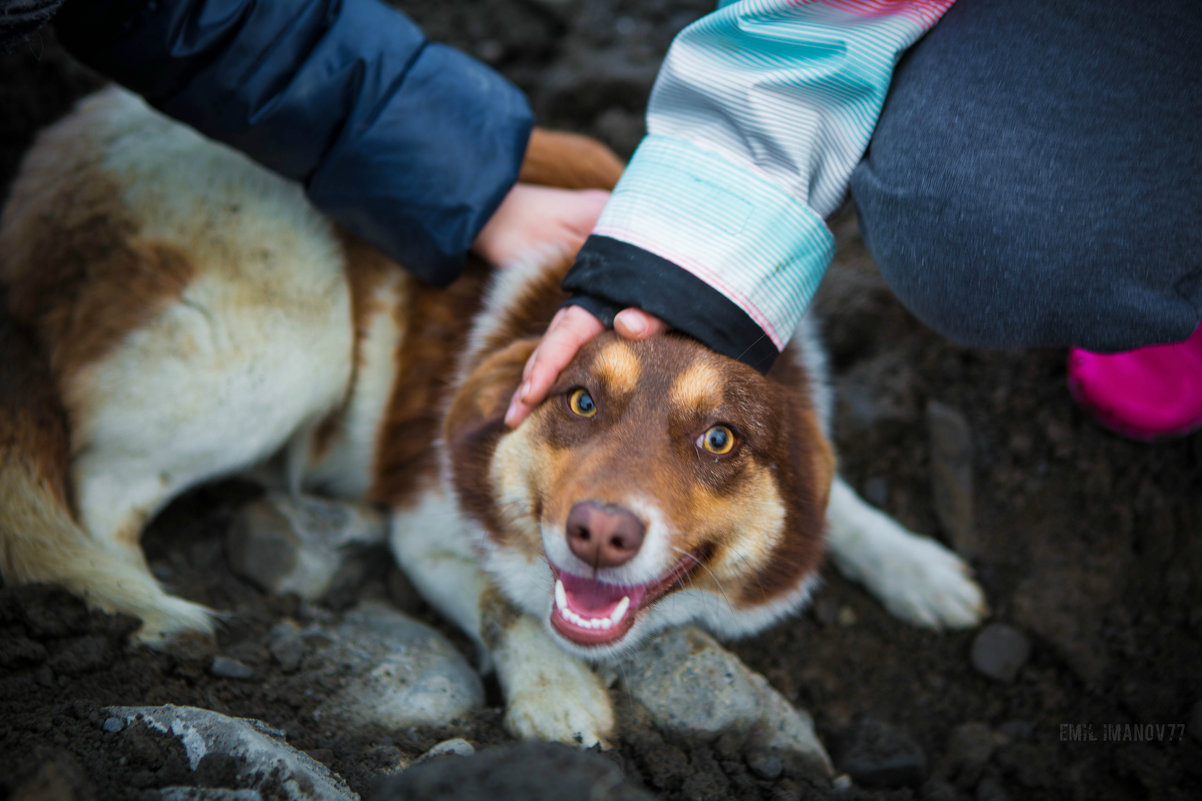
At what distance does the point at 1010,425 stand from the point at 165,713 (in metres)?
2.94

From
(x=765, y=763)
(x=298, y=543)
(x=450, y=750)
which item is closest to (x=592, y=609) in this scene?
(x=450, y=750)

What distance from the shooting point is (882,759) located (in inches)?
93.5

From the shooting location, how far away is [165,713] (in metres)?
1.77

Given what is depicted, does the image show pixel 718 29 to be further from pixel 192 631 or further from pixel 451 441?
pixel 192 631

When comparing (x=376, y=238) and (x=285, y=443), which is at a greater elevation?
(x=376, y=238)

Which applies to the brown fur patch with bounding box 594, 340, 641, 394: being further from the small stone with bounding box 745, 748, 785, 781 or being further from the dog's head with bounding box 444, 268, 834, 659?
the small stone with bounding box 745, 748, 785, 781

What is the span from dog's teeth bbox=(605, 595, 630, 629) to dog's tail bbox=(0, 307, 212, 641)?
118 centimetres

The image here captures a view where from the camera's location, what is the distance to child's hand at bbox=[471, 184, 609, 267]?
262 cm

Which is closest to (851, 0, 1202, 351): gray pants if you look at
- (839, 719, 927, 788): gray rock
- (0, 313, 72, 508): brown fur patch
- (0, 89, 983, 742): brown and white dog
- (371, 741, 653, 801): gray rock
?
(0, 89, 983, 742): brown and white dog

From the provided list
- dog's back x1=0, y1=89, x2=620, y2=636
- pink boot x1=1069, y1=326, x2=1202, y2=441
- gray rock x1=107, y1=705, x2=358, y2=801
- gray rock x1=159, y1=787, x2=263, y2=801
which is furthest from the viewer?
pink boot x1=1069, y1=326, x2=1202, y2=441

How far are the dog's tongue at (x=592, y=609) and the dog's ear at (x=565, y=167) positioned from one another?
4.69 ft

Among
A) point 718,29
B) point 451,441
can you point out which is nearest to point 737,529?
point 451,441

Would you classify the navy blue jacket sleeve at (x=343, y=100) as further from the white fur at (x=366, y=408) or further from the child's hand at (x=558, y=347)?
the child's hand at (x=558, y=347)

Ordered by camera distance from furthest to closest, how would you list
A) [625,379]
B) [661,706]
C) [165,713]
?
[661,706] → [625,379] → [165,713]
